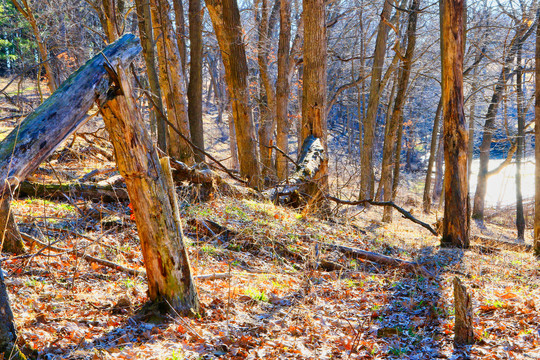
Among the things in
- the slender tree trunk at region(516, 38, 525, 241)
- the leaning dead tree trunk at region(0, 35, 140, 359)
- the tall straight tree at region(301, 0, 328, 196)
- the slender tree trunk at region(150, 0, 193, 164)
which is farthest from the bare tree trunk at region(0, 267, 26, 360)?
the slender tree trunk at region(516, 38, 525, 241)

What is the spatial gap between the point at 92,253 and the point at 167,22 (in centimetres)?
766

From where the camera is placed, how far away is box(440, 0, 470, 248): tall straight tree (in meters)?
7.14

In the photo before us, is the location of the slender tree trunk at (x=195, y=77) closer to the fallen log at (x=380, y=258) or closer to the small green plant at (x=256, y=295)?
the fallen log at (x=380, y=258)

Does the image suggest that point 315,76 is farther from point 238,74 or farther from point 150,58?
point 150,58

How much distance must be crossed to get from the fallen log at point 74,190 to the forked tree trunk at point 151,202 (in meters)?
3.48

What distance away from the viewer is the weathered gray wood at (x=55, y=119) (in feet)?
7.04

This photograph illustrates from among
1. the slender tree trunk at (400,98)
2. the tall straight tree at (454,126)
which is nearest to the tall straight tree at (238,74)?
the tall straight tree at (454,126)

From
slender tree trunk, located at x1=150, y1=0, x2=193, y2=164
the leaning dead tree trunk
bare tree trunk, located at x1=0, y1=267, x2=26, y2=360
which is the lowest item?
bare tree trunk, located at x1=0, y1=267, x2=26, y2=360

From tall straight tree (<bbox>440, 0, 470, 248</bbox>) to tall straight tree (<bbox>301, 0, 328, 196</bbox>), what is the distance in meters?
2.43

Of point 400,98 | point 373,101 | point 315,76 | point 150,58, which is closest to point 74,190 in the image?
point 150,58

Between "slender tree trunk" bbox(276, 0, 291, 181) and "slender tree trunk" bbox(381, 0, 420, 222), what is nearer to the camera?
"slender tree trunk" bbox(381, 0, 420, 222)

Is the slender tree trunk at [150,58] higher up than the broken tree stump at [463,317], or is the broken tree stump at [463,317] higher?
the slender tree trunk at [150,58]

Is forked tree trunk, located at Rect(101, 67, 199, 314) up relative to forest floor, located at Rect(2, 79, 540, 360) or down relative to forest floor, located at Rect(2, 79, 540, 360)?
up

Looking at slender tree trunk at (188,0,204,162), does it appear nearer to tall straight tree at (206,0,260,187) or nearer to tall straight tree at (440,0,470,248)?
tall straight tree at (206,0,260,187)
